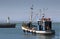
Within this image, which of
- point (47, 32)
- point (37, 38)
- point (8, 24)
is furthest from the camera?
point (8, 24)

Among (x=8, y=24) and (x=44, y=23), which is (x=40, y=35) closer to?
(x=44, y=23)

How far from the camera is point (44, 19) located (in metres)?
88.8

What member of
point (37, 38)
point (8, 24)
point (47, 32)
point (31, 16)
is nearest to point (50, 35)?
point (47, 32)

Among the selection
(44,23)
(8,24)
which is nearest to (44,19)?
(44,23)

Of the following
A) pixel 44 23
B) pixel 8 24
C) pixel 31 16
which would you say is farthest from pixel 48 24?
pixel 8 24

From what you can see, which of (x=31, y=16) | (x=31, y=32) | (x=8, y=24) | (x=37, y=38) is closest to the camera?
(x=37, y=38)

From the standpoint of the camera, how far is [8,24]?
596 ft

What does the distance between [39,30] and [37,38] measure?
9.12 metres

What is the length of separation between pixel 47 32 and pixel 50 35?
1.29 m

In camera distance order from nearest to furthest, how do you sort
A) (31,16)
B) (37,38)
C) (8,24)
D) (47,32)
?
(37,38) → (47,32) → (31,16) → (8,24)

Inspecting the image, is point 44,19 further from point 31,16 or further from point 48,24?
point 31,16

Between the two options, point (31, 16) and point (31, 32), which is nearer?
point (31, 32)

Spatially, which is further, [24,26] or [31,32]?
[24,26]

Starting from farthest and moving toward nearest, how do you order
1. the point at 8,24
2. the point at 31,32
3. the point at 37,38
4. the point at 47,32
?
the point at 8,24, the point at 31,32, the point at 47,32, the point at 37,38
